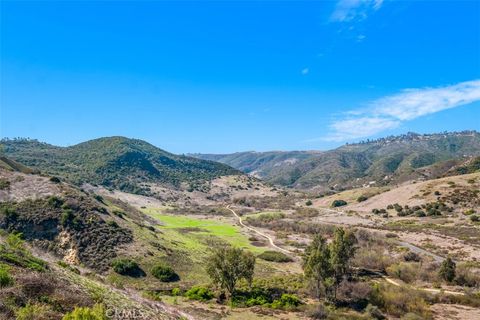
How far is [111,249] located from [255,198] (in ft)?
399

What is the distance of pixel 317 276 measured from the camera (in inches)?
1443

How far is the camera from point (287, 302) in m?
34.8

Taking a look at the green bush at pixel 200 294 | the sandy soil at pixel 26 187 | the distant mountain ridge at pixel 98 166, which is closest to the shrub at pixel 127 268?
the green bush at pixel 200 294

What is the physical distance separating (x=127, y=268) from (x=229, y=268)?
12.1m

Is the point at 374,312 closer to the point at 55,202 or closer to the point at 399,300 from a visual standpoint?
the point at 399,300

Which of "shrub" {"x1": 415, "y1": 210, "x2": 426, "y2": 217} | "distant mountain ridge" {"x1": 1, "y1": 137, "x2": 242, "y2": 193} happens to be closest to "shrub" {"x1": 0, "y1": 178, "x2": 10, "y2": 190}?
"distant mountain ridge" {"x1": 1, "y1": 137, "x2": 242, "y2": 193}

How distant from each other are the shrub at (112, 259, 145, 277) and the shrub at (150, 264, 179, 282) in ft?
4.65

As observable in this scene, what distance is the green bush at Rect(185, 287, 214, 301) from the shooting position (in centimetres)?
3512

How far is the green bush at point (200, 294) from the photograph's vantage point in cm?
3512

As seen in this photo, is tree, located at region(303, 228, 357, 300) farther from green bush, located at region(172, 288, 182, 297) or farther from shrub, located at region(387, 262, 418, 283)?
green bush, located at region(172, 288, 182, 297)

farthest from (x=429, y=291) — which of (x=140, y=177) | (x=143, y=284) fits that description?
(x=140, y=177)

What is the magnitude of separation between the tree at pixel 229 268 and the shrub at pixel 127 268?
893cm

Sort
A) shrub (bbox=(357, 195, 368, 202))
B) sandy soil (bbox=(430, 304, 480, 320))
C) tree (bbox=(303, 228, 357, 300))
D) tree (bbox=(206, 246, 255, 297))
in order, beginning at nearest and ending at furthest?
1. sandy soil (bbox=(430, 304, 480, 320))
2. tree (bbox=(206, 246, 255, 297))
3. tree (bbox=(303, 228, 357, 300))
4. shrub (bbox=(357, 195, 368, 202))

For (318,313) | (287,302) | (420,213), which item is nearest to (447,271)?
(318,313)
